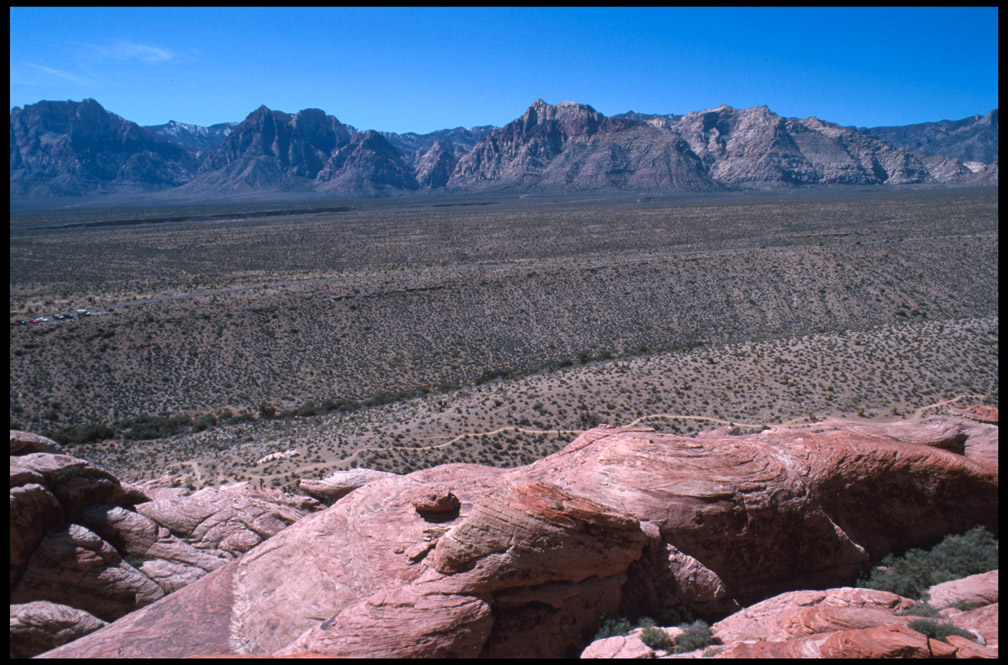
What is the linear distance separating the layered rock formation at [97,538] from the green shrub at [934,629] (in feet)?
46.2

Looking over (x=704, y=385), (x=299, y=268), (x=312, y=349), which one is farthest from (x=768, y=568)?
(x=299, y=268)

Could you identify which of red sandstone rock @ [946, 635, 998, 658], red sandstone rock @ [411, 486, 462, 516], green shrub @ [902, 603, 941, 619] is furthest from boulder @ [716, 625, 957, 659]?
red sandstone rock @ [411, 486, 462, 516]

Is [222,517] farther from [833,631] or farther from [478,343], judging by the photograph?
[478,343]

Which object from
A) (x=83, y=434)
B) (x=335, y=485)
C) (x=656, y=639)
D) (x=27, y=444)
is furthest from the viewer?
(x=83, y=434)

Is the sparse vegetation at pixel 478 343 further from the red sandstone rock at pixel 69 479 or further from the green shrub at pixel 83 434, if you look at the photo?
the red sandstone rock at pixel 69 479

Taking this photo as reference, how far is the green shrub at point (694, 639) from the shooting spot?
34.8 ft

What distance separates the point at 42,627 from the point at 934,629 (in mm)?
15983

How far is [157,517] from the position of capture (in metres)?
15.1

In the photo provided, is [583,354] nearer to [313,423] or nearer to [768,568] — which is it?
[313,423]

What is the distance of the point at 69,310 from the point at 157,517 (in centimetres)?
3959

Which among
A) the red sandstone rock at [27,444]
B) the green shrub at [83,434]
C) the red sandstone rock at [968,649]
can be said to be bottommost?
the green shrub at [83,434]

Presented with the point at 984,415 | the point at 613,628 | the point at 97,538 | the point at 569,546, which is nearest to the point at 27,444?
the point at 97,538

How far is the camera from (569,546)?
36.5 feet

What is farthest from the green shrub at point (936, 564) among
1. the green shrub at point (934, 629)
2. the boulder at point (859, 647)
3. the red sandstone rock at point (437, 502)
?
the red sandstone rock at point (437, 502)
